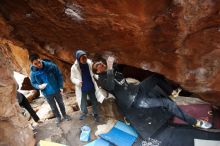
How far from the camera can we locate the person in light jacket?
673 cm

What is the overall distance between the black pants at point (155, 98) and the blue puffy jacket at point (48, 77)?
6.10 feet

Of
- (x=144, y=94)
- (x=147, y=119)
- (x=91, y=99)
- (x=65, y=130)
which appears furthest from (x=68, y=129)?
(x=144, y=94)

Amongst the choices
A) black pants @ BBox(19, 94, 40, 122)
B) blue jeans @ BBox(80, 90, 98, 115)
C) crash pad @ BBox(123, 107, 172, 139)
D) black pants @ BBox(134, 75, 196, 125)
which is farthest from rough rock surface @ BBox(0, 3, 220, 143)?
black pants @ BBox(19, 94, 40, 122)

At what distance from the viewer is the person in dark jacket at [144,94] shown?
6770mm

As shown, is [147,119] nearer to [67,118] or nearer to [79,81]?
[79,81]

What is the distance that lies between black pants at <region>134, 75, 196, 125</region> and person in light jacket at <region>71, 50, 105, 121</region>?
90 cm

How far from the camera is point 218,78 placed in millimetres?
6492

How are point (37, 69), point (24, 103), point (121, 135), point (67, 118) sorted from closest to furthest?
point (37, 69) → point (121, 135) → point (67, 118) → point (24, 103)

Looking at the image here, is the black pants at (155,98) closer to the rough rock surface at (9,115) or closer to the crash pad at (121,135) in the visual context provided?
the crash pad at (121,135)

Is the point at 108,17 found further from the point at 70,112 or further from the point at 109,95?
the point at 70,112

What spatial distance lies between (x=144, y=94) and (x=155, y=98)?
10.1 inches

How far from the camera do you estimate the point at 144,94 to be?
6.96 meters

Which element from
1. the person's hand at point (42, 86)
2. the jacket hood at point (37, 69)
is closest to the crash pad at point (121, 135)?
the person's hand at point (42, 86)

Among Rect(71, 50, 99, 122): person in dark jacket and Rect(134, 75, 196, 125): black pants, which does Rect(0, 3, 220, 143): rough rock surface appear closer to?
Rect(134, 75, 196, 125): black pants
